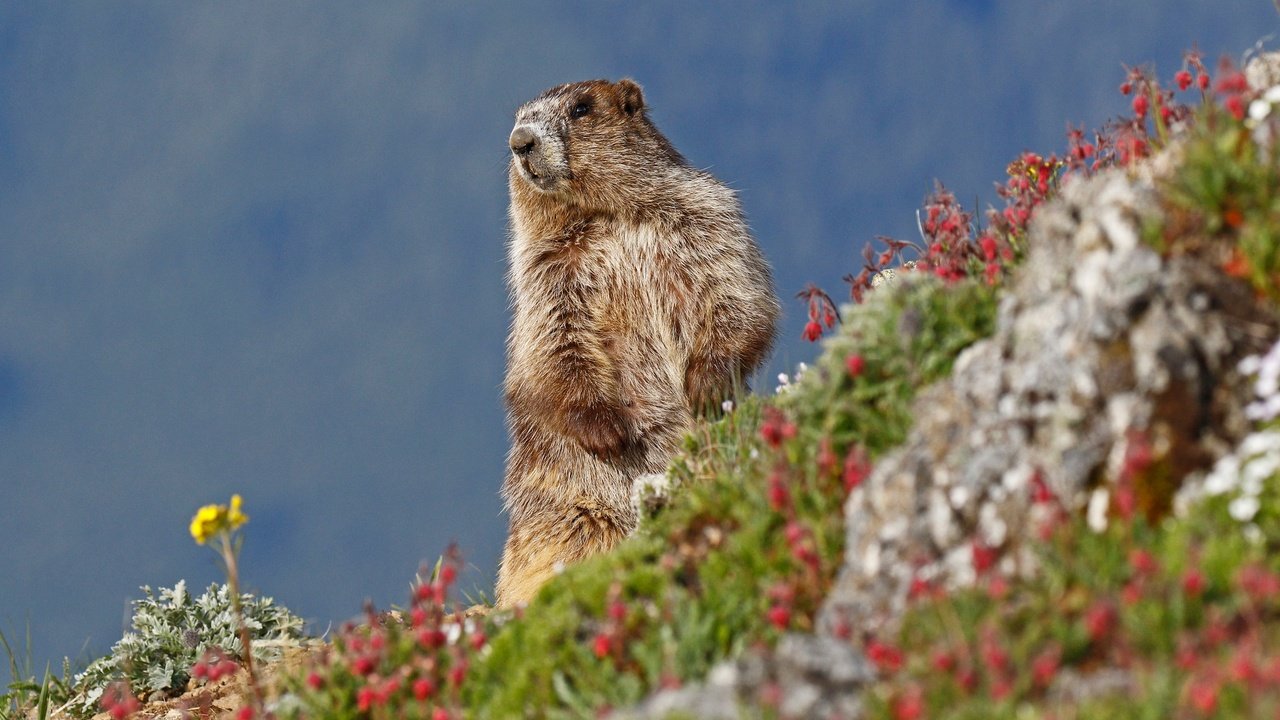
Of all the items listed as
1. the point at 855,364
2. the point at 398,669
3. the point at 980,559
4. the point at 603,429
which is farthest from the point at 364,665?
the point at 603,429

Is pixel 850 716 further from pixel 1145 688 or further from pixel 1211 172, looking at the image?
pixel 1211 172

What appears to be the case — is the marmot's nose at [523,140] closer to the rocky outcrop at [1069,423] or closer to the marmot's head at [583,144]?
the marmot's head at [583,144]

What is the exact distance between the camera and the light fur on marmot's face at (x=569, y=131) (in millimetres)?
9758

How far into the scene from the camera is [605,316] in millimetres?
9664

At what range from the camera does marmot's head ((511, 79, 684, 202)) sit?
9.77 m

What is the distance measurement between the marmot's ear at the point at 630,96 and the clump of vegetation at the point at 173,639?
15.6ft

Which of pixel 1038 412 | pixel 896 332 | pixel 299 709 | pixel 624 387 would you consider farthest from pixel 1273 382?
pixel 624 387

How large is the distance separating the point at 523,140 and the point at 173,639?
4.41 meters

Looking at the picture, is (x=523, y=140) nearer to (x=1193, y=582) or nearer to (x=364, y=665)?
(x=364, y=665)

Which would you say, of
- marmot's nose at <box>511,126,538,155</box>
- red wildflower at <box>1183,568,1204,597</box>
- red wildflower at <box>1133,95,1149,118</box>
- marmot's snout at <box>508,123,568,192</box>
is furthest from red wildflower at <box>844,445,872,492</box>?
marmot's nose at <box>511,126,538,155</box>

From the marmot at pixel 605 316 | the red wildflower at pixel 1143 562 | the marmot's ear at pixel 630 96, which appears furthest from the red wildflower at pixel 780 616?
the marmot's ear at pixel 630 96

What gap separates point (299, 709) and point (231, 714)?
196cm

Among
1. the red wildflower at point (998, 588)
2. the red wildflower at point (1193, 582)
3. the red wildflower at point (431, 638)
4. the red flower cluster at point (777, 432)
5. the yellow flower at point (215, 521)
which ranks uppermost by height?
the yellow flower at point (215, 521)

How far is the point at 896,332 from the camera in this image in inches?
201
